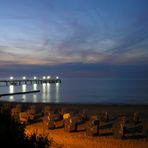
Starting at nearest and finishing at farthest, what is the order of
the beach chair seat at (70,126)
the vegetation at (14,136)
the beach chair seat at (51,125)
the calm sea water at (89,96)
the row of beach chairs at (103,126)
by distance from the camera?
the vegetation at (14,136)
the row of beach chairs at (103,126)
the beach chair seat at (70,126)
the beach chair seat at (51,125)
the calm sea water at (89,96)

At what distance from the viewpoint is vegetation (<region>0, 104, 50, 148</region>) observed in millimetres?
6314

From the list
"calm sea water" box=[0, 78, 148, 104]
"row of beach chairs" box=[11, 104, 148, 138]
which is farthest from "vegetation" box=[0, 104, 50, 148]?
"calm sea water" box=[0, 78, 148, 104]

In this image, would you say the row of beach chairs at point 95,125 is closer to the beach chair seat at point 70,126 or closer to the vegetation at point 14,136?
the beach chair seat at point 70,126

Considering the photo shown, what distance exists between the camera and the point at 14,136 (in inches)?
258

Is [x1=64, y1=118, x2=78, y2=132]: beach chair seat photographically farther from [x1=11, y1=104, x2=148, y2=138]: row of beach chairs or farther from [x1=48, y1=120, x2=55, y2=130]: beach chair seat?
[x1=48, y1=120, x2=55, y2=130]: beach chair seat

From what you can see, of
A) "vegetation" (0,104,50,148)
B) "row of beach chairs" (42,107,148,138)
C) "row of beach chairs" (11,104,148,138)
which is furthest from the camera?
"row of beach chairs" (11,104,148,138)

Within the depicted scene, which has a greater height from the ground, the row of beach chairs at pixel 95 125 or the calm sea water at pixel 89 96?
the calm sea water at pixel 89 96

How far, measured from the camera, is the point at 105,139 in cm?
1572

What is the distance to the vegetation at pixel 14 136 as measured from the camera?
631cm

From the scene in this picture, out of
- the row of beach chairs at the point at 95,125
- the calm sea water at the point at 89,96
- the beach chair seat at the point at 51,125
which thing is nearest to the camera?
the row of beach chairs at the point at 95,125

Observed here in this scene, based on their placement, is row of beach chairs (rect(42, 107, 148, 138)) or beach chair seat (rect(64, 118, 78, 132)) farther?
beach chair seat (rect(64, 118, 78, 132))

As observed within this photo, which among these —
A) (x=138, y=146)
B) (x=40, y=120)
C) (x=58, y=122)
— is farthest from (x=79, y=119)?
(x=138, y=146)

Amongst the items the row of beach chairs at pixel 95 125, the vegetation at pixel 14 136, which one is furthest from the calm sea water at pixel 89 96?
the vegetation at pixel 14 136

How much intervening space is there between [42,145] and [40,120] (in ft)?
47.6
